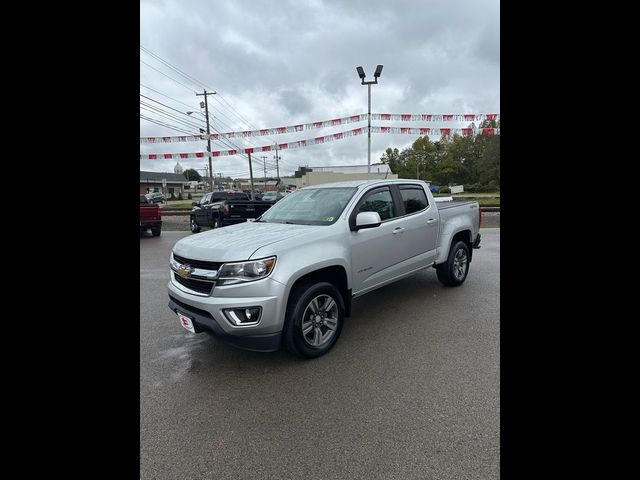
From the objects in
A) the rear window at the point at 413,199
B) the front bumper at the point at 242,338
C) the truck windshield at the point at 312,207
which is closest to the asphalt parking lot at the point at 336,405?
the front bumper at the point at 242,338

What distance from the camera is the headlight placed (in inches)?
108

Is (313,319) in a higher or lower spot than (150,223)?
lower

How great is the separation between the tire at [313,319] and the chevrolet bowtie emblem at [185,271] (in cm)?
99

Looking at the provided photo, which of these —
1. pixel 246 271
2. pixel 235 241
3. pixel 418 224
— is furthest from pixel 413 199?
pixel 246 271

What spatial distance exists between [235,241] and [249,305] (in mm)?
731

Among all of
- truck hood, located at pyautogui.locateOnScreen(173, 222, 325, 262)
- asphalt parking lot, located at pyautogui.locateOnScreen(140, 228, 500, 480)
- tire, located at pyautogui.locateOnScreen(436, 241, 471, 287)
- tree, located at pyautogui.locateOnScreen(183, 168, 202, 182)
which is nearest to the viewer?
asphalt parking lot, located at pyautogui.locateOnScreen(140, 228, 500, 480)

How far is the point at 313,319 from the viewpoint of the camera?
314cm

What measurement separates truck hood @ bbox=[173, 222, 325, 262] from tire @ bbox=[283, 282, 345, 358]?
55 centimetres

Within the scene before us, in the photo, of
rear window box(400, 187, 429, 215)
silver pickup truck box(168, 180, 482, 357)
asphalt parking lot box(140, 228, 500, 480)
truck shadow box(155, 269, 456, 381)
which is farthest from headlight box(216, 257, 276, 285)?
rear window box(400, 187, 429, 215)

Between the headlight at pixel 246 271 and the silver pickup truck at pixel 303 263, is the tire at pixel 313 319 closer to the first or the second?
the silver pickup truck at pixel 303 263

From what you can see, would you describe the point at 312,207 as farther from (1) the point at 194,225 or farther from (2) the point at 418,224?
(1) the point at 194,225

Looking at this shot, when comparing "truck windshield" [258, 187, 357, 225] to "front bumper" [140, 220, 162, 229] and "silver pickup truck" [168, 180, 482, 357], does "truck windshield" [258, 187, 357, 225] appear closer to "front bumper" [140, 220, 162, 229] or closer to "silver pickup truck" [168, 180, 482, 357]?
"silver pickup truck" [168, 180, 482, 357]
